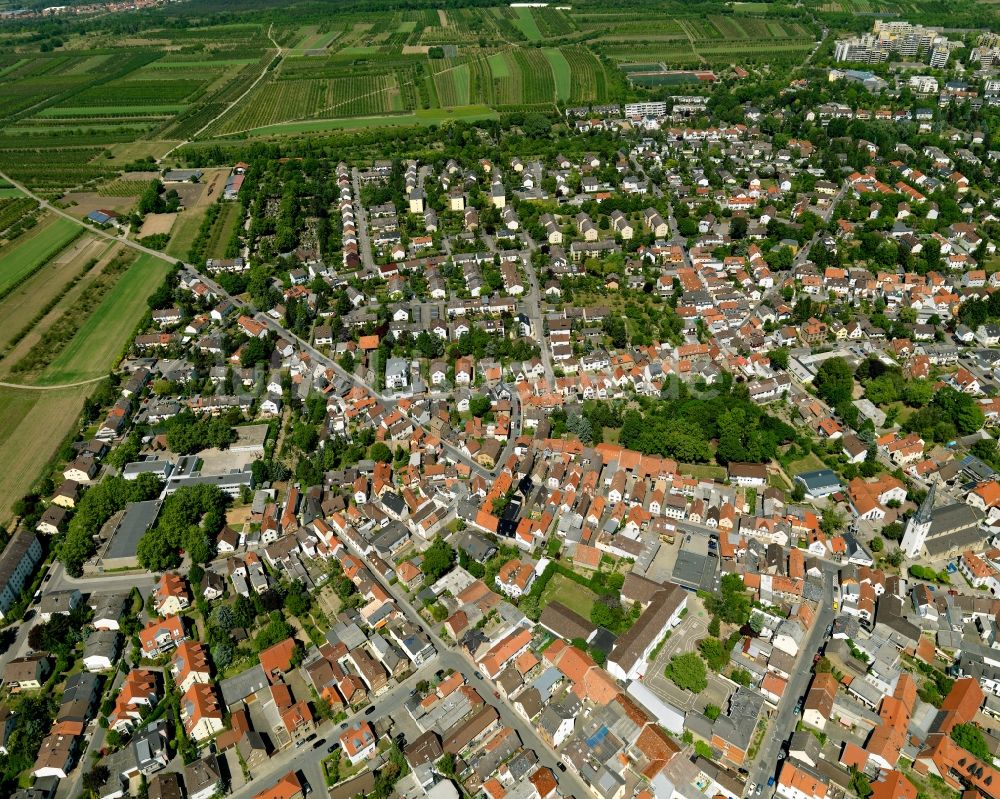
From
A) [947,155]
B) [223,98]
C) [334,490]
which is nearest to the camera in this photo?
[334,490]

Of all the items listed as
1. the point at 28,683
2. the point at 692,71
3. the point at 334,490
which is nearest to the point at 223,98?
the point at 692,71

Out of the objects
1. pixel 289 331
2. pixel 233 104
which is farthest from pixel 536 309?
pixel 233 104

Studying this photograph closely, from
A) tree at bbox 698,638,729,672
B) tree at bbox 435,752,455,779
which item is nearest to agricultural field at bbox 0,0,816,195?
tree at bbox 435,752,455,779

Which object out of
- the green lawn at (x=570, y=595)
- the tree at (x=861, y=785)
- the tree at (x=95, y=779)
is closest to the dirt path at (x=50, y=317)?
the tree at (x=95, y=779)

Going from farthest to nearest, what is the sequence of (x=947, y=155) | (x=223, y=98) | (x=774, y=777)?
(x=223, y=98) → (x=947, y=155) → (x=774, y=777)

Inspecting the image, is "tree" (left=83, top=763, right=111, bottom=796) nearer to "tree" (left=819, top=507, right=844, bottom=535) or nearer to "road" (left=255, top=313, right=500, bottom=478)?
"road" (left=255, top=313, right=500, bottom=478)

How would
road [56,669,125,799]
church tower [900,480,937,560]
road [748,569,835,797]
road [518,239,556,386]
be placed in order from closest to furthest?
road [748,569,835,797] → road [56,669,125,799] → church tower [900,480,937,560] → road [518,239,556,386]

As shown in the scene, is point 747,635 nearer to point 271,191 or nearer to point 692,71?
point 271,191
